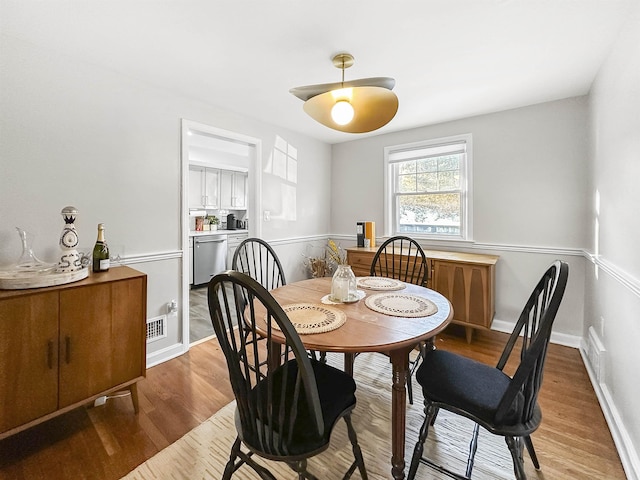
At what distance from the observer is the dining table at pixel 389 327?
1198mm

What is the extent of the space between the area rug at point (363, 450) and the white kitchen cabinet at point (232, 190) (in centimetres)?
457

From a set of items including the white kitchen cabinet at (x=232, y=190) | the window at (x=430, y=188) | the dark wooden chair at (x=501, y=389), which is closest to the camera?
the dark wooden chair at (x=501, y=389)

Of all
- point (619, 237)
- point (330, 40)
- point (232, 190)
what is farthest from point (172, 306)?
point (232, 190)

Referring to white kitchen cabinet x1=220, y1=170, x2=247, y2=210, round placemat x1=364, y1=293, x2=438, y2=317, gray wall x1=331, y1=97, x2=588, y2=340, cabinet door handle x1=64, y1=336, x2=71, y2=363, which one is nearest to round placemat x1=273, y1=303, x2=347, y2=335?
round placemat x1=364, y1=293, x2=438, y2=317

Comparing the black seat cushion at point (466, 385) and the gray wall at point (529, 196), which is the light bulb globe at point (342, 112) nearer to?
the black seat cushion at point (466, 385)

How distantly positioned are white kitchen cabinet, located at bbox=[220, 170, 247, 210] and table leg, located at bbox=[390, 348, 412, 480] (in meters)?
5.23

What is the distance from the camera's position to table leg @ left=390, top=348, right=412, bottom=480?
4.26 ft

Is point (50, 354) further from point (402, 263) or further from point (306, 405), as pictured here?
point (402, 263)

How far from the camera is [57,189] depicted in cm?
199

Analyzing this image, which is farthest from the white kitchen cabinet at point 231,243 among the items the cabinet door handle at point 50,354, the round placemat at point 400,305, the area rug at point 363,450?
the round placemat at point 400,305

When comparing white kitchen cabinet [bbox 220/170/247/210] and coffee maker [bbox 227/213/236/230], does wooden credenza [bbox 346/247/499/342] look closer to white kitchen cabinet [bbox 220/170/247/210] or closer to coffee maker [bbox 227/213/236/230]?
coffee maker [bbox 227/213/236/230]

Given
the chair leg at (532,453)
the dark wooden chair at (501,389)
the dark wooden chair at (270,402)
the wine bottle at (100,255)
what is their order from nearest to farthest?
the dark wooden chair at (270,402) → the dark wooden chair at (501,389) → the chair leg at (532,453) → the wine bottle at (100,255)

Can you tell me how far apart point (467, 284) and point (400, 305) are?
1573 millimetres

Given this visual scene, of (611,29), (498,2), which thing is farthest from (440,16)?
(611,29)
